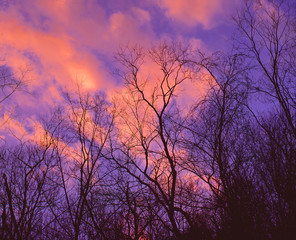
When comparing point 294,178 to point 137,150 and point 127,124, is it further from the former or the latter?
point 127,124

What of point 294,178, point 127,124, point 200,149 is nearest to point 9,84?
point 127,124

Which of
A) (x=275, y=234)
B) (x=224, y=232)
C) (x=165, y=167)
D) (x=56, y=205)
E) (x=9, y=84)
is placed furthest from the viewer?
(x=56, y=205)

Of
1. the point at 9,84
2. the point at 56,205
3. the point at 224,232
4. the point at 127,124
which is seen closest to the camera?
the point at 9,84

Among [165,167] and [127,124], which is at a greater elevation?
[127,124]

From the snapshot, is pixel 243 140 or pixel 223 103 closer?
pixel 223 103

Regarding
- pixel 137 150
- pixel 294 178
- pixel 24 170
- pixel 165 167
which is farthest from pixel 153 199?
pixel 24 170

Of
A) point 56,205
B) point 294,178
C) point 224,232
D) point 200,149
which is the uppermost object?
point 56,205

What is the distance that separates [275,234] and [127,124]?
6608mm

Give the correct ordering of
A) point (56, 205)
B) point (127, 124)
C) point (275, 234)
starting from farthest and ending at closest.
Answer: point (56, 205)
point (127, 124)
point (275, 234)

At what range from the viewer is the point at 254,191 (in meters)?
7.70

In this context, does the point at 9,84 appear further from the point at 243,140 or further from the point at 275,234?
the point at 275,234

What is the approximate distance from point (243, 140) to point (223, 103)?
2.16 m

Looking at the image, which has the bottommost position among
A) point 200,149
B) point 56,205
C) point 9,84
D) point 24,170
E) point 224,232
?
point 224,232

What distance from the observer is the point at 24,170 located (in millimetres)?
11594
